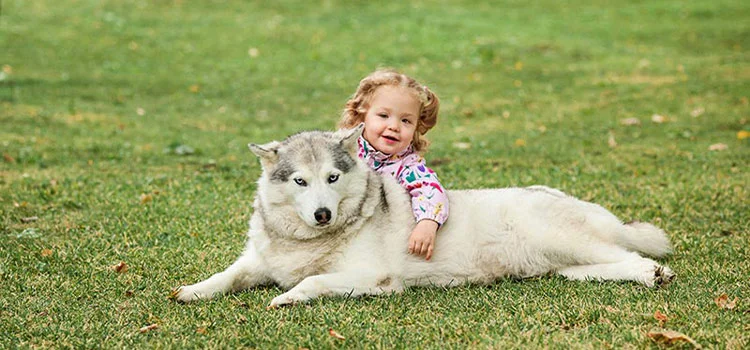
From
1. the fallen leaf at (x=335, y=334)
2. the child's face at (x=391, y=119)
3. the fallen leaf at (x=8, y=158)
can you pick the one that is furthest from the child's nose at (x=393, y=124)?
the fallen leaf at (x=8, y=158)

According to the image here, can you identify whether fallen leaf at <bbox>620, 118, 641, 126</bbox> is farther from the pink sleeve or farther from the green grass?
the pink sleeve

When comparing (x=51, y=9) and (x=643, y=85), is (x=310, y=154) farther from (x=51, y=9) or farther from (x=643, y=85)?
(x=51, y=9)

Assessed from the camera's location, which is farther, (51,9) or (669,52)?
(51,9)

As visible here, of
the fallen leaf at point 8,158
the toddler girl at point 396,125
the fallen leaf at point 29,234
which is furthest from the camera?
the fallen leaf at point 8,158

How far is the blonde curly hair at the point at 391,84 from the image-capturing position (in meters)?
5.85

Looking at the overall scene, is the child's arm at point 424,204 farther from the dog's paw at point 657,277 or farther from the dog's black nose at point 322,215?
the dog's paw at point 657,277

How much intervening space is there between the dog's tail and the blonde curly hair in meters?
1.59

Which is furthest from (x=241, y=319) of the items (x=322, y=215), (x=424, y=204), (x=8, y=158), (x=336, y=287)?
(x=8, y=158)

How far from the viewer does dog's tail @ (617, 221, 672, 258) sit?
564 centimetres

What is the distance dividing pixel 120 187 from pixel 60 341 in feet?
14.3

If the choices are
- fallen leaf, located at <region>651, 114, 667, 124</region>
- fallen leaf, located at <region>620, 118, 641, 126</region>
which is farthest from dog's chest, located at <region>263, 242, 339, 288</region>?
fallen leaf, located at <region>651, 114, 667, 124</region>

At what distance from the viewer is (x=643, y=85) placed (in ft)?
50.4

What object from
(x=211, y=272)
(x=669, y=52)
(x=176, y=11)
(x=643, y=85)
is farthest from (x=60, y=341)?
(x=176, y=11)

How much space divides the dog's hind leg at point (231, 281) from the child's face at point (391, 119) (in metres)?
1.23
